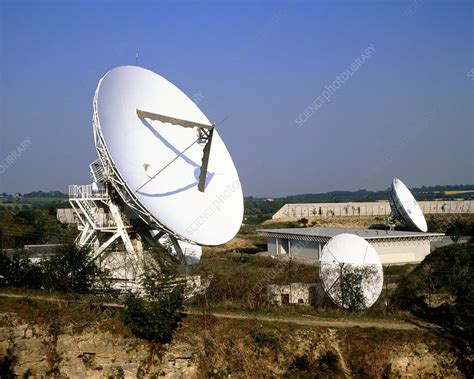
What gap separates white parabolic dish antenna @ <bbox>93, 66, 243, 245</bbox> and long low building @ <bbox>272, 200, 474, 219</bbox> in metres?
78.1

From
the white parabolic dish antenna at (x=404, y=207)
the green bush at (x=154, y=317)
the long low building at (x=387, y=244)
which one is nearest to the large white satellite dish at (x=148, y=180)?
the green bush at (x=154, y=317)

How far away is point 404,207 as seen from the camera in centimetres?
5081

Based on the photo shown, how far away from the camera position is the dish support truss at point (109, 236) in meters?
28.3

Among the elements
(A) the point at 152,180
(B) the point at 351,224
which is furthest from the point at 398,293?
Answer: (B) the point at 351,224

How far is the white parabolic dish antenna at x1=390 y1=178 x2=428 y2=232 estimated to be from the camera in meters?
50.8

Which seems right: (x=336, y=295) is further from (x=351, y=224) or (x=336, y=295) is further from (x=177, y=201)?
(x=351, y=224)

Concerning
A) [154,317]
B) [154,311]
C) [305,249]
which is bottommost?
[154,317]

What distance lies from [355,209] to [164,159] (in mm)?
89984

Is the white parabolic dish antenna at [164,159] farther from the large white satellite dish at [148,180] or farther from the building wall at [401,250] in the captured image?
the building wall at [401,250]

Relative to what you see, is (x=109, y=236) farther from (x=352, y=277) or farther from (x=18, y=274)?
(x=352, y=277)

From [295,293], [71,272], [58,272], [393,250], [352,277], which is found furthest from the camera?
[393,250]

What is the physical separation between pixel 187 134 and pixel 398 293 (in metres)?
13.3

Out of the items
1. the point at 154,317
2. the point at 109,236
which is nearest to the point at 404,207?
the point at 109,236

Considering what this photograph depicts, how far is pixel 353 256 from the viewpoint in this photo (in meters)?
30.2
